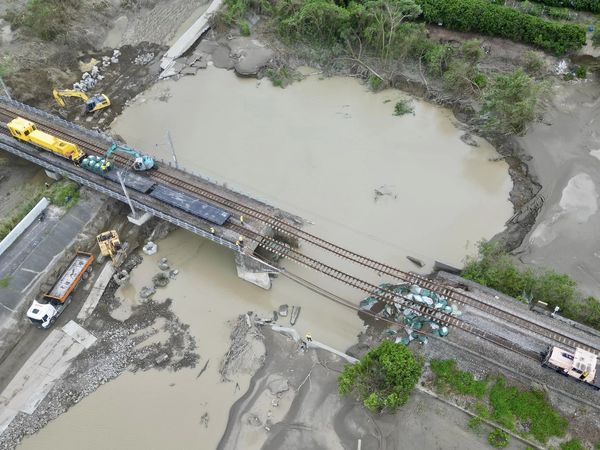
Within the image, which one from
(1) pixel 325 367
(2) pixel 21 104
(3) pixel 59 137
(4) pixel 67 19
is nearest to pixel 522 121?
(1) pixel 325 367

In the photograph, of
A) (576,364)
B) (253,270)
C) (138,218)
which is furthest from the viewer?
(138,218)

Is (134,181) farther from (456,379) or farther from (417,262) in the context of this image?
(456,379)

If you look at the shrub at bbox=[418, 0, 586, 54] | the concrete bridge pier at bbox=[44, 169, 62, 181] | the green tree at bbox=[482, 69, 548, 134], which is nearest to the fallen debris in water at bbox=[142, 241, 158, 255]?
the concrete bridge pier at bbox=[44, 169, 62, 181]

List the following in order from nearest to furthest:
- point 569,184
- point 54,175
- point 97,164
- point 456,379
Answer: point 456,379 < point 97,164 < point 54,175 < point 569,184

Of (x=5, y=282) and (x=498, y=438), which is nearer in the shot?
(x=498, y=438)

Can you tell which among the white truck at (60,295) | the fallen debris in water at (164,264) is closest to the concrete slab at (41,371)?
the white truck at (60,295)

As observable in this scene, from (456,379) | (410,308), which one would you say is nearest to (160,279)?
(410,308)
